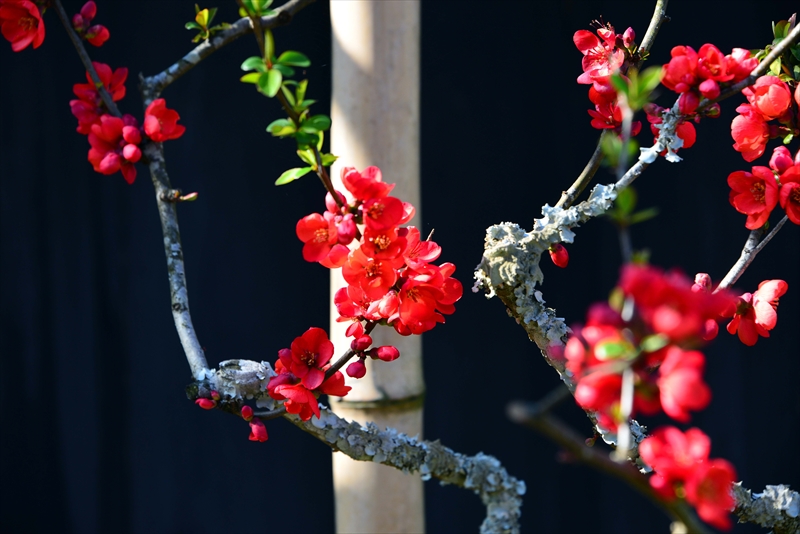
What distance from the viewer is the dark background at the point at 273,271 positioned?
1.28 m

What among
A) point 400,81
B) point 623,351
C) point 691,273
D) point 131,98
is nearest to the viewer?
point 623,351

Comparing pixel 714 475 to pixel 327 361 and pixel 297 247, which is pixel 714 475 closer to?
pixel 327 361

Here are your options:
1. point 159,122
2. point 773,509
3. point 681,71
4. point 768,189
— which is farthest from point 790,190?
point 159,122

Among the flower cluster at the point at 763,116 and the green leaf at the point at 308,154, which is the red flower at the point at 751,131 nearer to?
the flower cluster at the point at 763,116

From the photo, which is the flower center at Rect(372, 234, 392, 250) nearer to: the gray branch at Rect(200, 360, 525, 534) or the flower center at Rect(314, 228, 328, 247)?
the flower center at Rect(314, 228, 328, 247)

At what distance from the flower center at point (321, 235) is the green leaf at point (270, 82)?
0.13 m

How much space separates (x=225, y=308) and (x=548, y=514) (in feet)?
2.37

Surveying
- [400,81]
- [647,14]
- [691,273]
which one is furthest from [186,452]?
[647,14]

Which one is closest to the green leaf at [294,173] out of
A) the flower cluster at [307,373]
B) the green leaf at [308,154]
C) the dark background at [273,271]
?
the green leaf at [308,154]

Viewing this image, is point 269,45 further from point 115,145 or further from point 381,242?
point 115,145

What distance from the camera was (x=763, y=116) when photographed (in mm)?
606

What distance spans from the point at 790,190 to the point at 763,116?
2.8 inches

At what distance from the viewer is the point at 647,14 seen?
1346mm

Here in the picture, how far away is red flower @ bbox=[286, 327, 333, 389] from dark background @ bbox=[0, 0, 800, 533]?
2.42ft
